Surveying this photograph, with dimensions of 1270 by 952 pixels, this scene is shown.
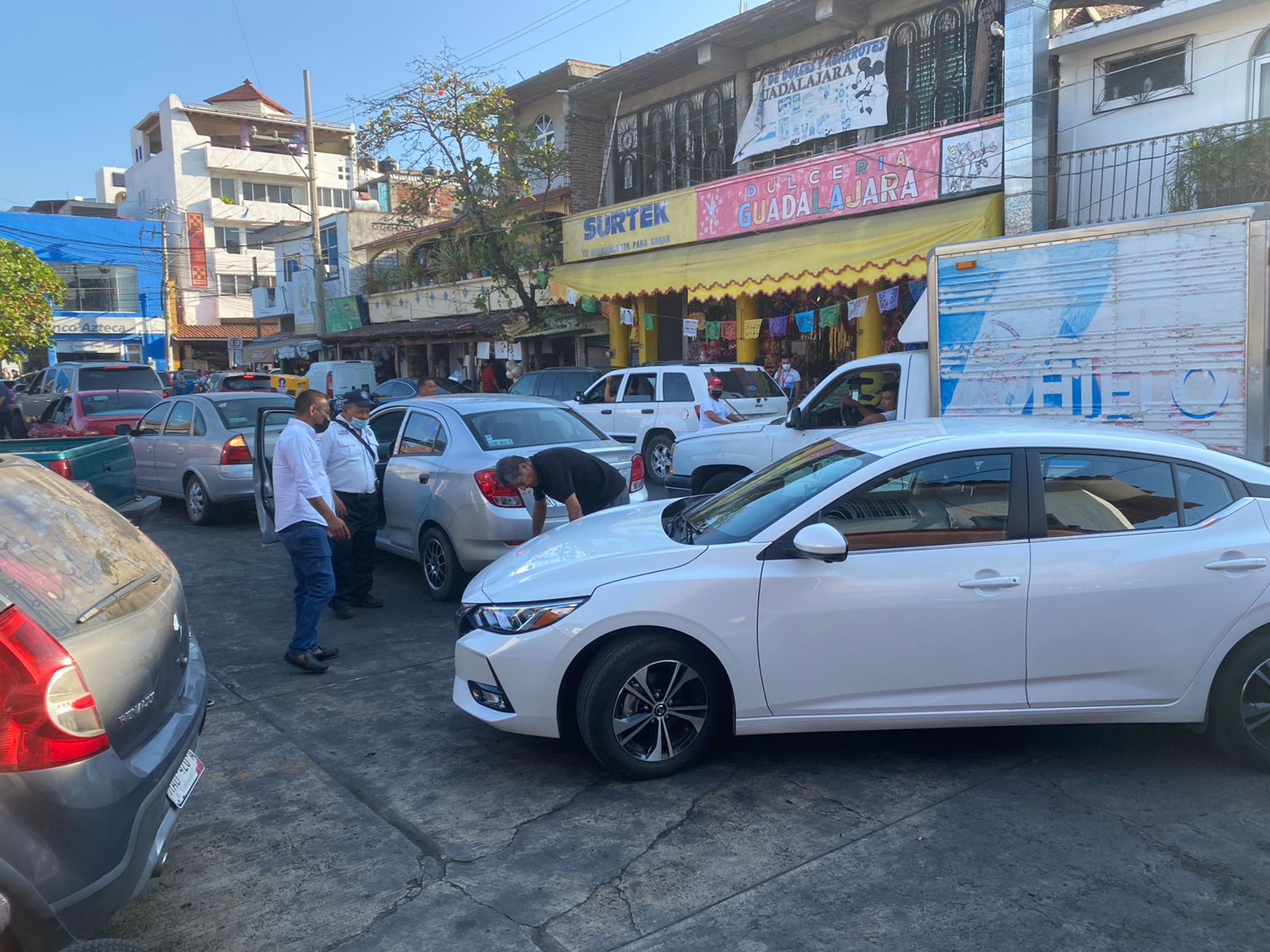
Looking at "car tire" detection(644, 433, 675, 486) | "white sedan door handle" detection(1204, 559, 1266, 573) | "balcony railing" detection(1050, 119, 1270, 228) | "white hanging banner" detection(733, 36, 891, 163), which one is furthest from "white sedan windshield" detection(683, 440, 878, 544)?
"white hanging banner" detection(733, 36, 891, 163)

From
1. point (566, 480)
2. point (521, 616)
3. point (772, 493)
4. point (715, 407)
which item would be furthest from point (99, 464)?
point (715, 407)

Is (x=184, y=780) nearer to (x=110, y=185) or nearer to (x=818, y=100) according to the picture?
(x=818, y=100)

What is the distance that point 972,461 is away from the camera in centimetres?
435

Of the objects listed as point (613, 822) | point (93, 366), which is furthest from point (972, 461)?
point (93, 366)

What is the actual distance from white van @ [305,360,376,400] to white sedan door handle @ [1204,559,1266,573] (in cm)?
2279

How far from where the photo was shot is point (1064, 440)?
14.4ft

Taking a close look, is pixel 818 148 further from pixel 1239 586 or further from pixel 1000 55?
pixel 1239 586

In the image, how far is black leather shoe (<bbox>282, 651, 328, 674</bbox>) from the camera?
594cm

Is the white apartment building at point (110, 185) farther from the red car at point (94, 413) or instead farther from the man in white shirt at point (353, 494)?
the man in white shirt at point (353, 494)

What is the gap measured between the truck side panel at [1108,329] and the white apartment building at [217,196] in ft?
164

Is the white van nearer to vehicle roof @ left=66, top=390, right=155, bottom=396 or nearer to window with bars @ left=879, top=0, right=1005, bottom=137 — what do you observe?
vehicle roof @ left=66, top=390, right=155, bottom=396

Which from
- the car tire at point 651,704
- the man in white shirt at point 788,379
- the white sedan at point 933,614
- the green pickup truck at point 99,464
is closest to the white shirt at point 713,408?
the man in white shirt at point 788,379

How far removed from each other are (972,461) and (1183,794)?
1678 mm

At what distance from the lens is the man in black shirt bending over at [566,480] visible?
243 inches
